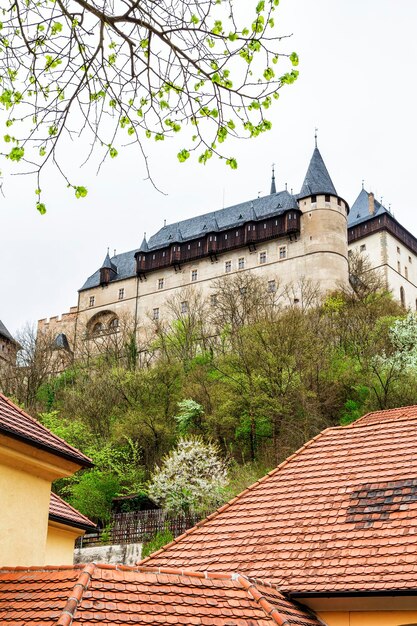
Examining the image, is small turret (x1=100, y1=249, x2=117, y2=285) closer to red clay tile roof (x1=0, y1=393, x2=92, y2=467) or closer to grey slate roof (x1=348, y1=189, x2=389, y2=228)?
grey slate roof (x1=348, y1=189, x2=389, y2=228)

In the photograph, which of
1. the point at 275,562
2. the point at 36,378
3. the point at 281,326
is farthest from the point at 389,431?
the point at 36,378

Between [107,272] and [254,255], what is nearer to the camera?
[254,255]

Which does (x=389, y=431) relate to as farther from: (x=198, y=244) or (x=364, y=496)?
(x=198, y=244)

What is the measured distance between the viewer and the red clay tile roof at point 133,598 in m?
7.23

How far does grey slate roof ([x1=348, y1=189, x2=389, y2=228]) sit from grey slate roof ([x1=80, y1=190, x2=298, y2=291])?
860 cm

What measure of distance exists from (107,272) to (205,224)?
11.9 m

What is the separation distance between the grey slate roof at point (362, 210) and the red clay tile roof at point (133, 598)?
2751 inches

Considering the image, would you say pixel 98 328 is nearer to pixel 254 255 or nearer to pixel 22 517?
pixel 254 255

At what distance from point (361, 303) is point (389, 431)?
43987 mm

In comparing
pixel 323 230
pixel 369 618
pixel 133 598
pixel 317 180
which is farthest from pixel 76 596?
pixel 317 180

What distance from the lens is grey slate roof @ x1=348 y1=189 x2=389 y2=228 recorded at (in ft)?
253

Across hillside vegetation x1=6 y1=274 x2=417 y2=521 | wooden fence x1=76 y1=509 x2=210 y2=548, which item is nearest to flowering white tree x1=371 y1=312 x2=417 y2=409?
hillside vegetation x1=6 y1=274 x2=417 y2=521

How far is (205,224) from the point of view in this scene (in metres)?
78.6

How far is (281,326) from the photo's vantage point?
4500 cm
